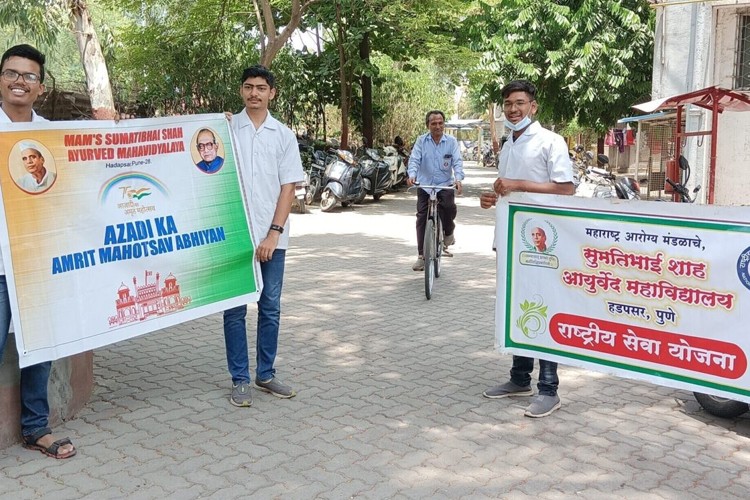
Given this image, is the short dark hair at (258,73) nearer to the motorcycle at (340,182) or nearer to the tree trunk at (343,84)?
the motorcycle at (340,182)

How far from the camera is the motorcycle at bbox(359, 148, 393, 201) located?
17.3 meters

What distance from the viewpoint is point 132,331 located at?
4.01 meters

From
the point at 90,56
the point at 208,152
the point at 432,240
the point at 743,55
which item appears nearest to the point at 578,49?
the point at 743,55

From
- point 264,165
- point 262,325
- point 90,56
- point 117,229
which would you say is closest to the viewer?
point 117,229

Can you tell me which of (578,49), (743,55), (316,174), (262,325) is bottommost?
(262,325)

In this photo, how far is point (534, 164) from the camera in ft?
14.5

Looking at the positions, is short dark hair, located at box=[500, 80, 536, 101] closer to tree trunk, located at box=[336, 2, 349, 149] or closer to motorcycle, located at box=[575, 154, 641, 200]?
motorcycle, located at box=[575, 154, 641, 200]

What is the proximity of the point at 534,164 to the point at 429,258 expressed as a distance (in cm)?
316

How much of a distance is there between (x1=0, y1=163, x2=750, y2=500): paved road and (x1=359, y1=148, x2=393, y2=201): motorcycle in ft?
36.6

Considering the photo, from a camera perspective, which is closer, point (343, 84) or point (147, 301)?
point (147, 301)

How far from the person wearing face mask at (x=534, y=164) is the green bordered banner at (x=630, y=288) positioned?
142 mm

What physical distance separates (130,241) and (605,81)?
14.8 metres

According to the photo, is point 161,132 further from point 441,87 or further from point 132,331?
point 441,87

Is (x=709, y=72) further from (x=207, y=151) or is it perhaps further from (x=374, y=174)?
(x=207, y=151)
